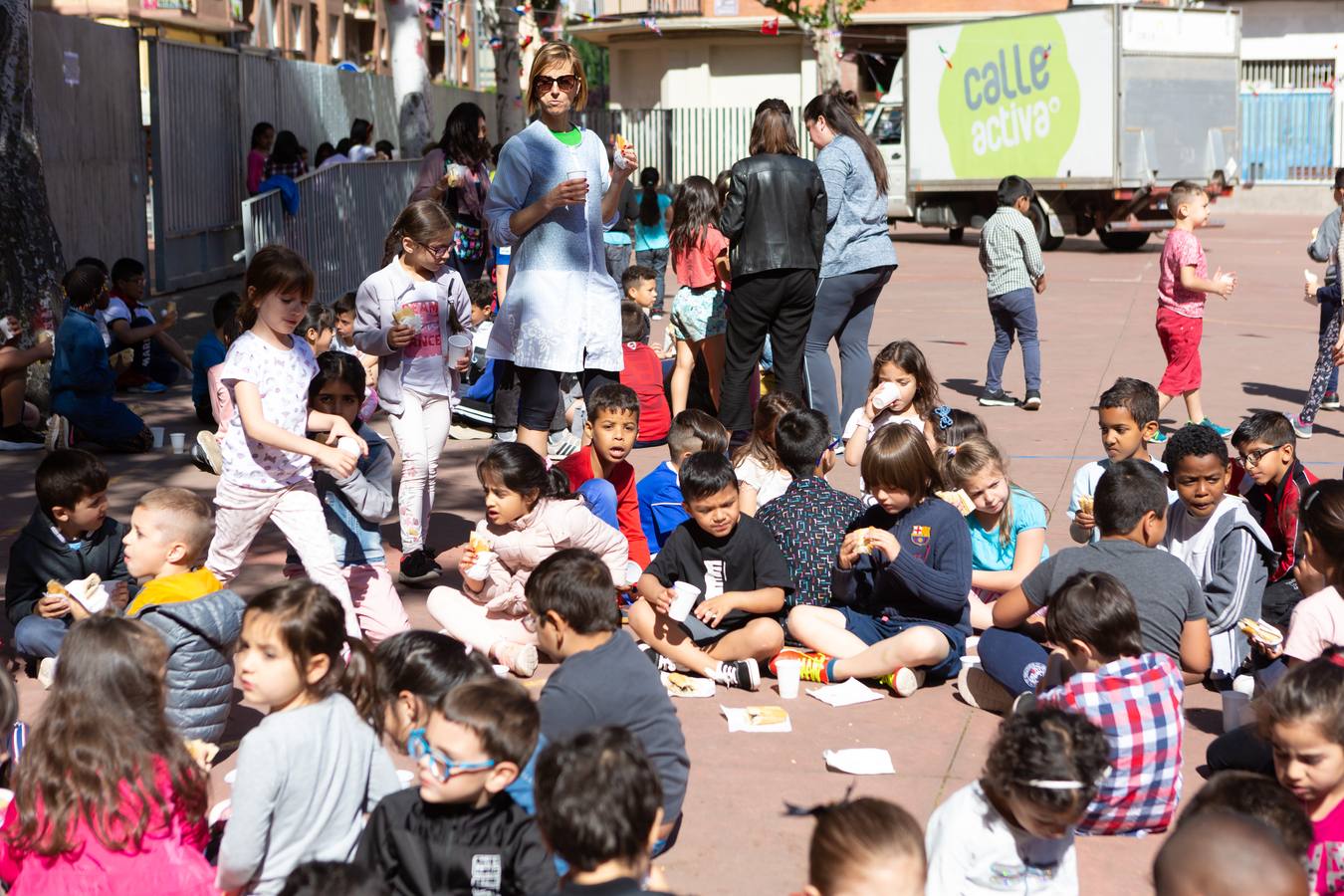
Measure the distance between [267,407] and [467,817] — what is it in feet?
8.72

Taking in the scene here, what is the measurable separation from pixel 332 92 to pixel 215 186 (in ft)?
19.1

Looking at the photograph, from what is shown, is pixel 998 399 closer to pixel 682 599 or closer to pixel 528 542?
pixel 528 542

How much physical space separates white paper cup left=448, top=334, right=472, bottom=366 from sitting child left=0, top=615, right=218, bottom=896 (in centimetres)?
342

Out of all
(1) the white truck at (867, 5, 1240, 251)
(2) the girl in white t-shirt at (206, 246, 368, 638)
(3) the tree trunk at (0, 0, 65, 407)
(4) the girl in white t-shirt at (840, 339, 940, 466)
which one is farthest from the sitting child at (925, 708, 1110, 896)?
(1) the white truck at (867, 5, 1240, 251)

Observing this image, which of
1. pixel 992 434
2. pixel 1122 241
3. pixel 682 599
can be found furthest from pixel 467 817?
pixel 1122 241

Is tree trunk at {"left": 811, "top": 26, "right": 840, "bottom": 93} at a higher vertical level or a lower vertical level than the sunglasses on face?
higher

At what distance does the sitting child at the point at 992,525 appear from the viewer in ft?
19.3

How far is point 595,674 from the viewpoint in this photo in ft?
13.8

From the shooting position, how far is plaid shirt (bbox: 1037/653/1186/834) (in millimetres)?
4297

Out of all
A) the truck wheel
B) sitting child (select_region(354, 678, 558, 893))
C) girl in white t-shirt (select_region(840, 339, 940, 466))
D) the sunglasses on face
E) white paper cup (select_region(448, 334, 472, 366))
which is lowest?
sitting child (select_region(354, 678, 558, 893))

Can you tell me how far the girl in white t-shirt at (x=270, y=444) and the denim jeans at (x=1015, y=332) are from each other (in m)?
6.45

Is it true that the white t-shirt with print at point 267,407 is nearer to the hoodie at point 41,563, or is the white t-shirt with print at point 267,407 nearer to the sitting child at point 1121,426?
the hoodie at point 41,563

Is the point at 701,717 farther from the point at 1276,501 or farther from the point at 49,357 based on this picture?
the point at 49,357

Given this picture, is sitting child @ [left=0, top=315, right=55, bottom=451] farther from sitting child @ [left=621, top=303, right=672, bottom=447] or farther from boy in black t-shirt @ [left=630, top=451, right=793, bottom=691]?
boy in black t-shirt @ [left=630, top=451, right=793, bottom=691]
